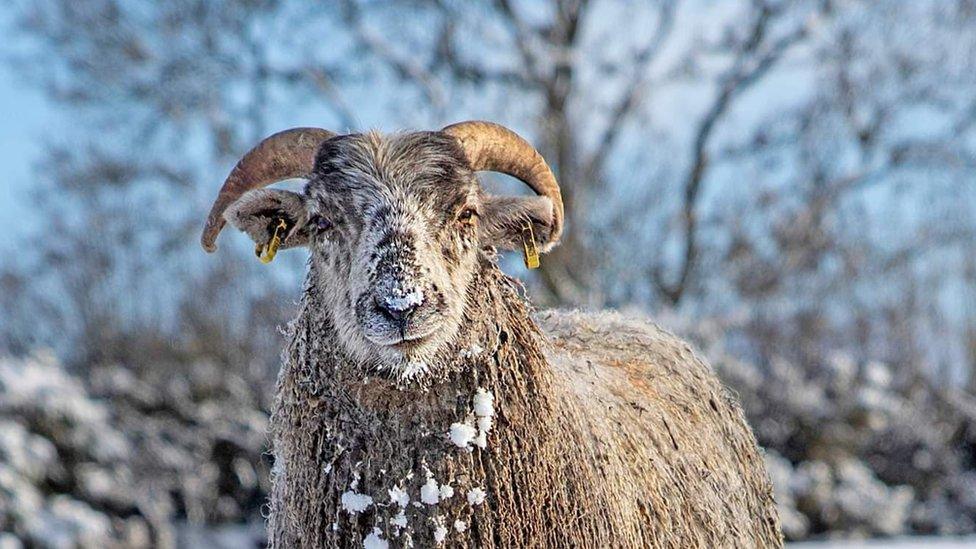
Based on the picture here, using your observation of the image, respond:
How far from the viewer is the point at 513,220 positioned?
4.04m

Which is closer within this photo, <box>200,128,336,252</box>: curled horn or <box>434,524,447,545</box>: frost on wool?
<box>434,524,447,545</box>: frost on wool

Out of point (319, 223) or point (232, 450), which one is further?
point (232, 450)

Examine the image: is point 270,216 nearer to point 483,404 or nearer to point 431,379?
point 431,379

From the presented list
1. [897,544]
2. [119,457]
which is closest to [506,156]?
[119,457]

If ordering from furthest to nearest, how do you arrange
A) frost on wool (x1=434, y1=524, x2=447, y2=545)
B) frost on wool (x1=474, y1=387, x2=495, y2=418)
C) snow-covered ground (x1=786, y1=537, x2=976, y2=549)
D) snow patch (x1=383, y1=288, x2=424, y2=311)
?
snow-covered ground (x1=786, y1=537, x2=976, y2=549)
frost on wool (x1=474, y1=387, x2=495, y2=418)
frost on wool (x1=434, y1=524, x2=447, y2=545)
snow patch (x1=383, y1=288, x2=424, y2=311)

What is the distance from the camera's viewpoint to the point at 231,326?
53.7 ft

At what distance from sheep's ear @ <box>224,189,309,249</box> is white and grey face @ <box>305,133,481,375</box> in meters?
0.06

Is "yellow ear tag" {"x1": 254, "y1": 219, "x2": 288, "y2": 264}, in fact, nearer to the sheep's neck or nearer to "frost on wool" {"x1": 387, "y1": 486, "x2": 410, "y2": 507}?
the sheep's neck

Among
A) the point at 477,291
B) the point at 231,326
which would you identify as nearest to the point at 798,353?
the point at 231,326

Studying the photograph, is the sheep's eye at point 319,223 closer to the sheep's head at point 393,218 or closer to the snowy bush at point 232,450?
the sheep's head at point 393,218

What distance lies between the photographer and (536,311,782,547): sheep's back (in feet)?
12.9

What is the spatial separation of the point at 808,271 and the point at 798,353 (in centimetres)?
190

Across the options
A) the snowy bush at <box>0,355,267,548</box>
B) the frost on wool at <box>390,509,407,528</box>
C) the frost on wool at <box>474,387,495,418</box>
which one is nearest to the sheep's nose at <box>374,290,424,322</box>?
the frost on wool at <box>474,387,495,418</box>

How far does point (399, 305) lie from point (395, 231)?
0.29m
